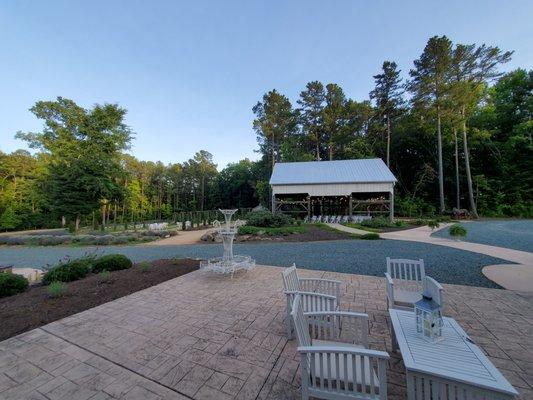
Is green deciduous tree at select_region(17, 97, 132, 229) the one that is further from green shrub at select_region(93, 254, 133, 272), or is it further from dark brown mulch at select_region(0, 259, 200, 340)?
dark brown mulch at select_region(0, 259, 200, 340)

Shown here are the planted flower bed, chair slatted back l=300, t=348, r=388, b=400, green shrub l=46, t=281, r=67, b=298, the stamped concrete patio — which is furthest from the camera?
the planted flower bed

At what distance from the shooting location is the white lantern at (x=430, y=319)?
2.01 m

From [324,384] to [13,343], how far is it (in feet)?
13.6

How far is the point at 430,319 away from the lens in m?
2.01

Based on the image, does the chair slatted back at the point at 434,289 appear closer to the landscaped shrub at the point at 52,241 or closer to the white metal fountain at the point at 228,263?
the white metal fountain at the point at 228,263

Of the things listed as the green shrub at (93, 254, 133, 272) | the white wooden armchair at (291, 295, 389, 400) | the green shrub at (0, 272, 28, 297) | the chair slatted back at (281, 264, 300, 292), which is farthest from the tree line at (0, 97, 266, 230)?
the white wooden armchair at (291, 295, 389, 400)

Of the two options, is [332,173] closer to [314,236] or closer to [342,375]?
[314,236]

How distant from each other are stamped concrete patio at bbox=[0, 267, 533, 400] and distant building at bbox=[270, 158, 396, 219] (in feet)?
47.3

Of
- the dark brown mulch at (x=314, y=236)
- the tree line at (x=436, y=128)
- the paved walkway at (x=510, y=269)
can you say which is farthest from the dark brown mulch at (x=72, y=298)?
the tree line at (x=436, y=128)

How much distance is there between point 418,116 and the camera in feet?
78.6

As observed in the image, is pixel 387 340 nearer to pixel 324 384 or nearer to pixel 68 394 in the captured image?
pixel 324 384

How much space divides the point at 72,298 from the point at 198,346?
3.50 metres

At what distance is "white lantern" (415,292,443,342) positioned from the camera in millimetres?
2006

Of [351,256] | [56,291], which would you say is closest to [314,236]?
[351,256]
